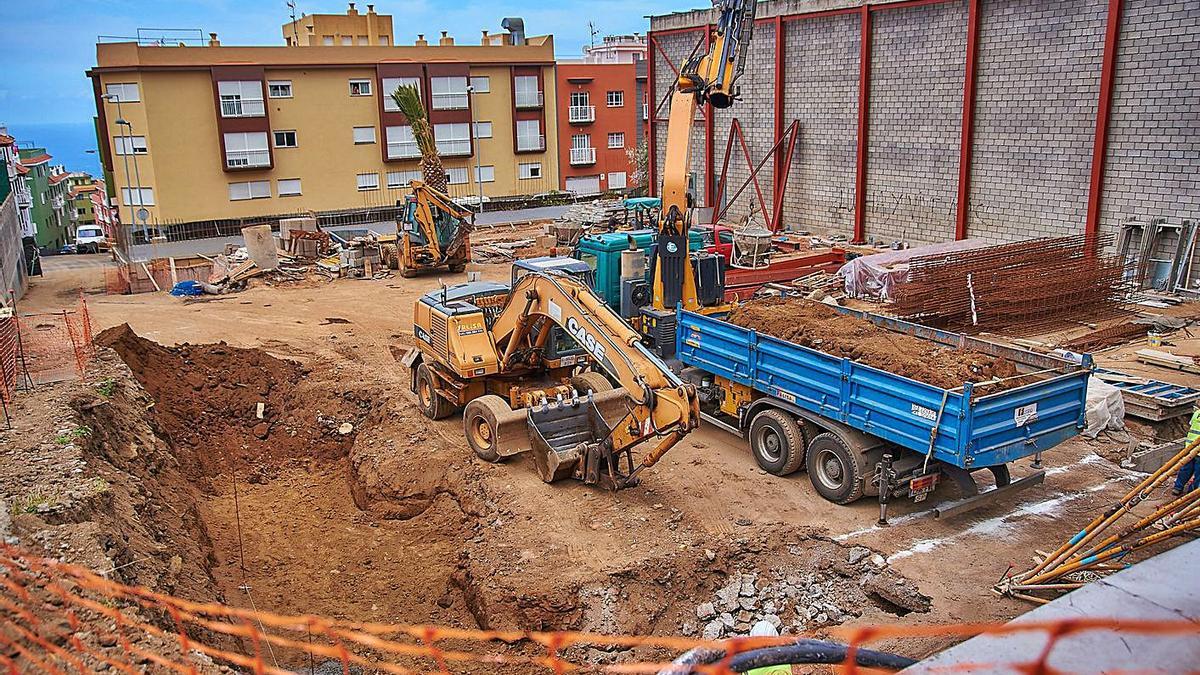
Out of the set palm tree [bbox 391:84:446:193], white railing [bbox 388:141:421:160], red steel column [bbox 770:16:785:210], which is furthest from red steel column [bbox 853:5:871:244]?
white railing [bbox 388:141:421:160]

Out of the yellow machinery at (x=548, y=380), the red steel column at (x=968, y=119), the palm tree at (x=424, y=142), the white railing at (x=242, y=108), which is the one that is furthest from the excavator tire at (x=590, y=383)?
the white railing at (x=242, y=108)

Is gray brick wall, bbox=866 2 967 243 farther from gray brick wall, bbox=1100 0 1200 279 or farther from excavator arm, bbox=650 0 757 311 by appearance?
excavator arm, bbox=650 0 757 311

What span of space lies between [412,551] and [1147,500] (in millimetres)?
9042

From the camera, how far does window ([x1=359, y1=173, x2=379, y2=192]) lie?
133 ft

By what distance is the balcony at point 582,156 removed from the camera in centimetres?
4722

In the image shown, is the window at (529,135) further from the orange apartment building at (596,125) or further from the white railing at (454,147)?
the white railing at (454,147)

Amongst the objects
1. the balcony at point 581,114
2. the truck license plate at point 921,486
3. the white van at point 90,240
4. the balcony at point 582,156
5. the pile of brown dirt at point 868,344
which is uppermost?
the balcony at point 581,114

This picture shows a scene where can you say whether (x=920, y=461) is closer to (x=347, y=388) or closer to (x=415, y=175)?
(x=347, y=388)

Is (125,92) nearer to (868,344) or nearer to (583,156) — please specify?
(583,156)

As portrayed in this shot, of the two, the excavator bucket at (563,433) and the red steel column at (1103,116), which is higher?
the red steel column at (1103,116)

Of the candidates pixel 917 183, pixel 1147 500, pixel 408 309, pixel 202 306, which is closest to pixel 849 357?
pixel 1147 500

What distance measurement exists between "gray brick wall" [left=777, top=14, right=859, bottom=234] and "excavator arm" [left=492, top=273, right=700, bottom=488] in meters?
17.7

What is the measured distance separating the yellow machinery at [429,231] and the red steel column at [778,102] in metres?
10.5

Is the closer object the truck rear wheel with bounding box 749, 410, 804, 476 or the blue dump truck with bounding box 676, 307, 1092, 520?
the blue dump truck with bounding box 676, 307, 1092, 520
